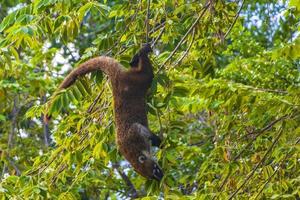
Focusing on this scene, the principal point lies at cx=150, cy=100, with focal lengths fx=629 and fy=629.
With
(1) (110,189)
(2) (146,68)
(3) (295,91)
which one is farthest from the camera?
(1) (110,189)

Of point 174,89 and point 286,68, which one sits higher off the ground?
point 286,68

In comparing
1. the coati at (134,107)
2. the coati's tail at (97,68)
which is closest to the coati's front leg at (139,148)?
the coati at (134,107)

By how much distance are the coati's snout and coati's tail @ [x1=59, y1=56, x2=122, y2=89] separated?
43 centimetres

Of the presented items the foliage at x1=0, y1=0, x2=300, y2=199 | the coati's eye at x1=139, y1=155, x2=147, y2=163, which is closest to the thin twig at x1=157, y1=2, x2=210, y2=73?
the foliage at x1=0, y1=0, x2=300, y2=199

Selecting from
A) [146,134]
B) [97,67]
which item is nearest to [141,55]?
[97,67]

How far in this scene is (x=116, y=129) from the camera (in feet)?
10.2

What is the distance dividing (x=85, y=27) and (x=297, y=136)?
18.2 feet

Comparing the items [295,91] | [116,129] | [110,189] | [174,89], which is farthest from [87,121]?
[110,189]

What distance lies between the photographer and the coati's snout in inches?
118

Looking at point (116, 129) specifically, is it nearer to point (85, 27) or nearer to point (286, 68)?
point (286, 68)

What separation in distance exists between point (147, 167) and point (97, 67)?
21.9 inches

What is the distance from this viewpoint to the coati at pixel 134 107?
3.04 m

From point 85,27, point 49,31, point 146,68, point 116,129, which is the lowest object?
point 116,129

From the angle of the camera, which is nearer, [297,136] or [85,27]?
[297,136]
